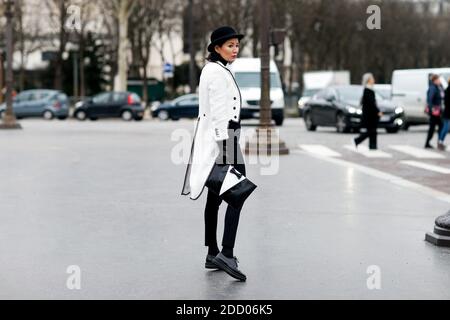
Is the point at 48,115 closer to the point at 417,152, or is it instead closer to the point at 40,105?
the point at 40,105

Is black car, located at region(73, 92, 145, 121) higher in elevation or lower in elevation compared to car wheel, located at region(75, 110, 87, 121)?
higher

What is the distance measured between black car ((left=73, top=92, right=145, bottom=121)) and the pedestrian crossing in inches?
773

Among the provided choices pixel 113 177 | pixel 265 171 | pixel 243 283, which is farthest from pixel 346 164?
pixel 243 283

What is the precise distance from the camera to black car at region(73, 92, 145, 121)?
42.0 m

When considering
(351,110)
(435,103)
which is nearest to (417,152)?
(435,103)

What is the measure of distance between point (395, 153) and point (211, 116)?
44.3 ft

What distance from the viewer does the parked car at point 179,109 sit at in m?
41.4

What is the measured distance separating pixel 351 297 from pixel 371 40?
6592cm

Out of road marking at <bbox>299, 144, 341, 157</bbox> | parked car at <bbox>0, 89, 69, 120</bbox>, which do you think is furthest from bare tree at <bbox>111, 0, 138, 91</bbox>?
road marking at <bbox>299, 144, 341, 157</bbox>

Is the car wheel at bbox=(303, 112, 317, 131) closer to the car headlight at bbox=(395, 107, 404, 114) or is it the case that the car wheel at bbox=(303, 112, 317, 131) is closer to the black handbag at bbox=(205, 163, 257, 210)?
the car headlight at bbox=(395, 107, 404, 114)

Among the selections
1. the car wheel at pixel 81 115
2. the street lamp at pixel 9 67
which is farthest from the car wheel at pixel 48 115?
the street lamp at pixel 9 67

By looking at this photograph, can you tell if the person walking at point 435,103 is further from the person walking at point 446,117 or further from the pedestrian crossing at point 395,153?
the pedestrian crossing at point 395,153

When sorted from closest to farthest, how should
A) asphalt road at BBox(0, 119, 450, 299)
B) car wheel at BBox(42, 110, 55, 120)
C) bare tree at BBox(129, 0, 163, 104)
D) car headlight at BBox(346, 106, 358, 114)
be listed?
asphalt road at BBox(0, 119, 450, 299) < car headlight at BBox(346, 106, 358, 114) < car wheel at BBox(42, 110, 55, 120) < bare tree at BBox(129, 0, 163, 104)
